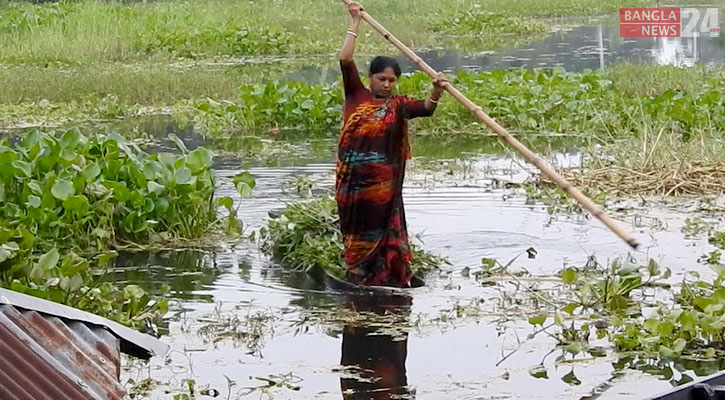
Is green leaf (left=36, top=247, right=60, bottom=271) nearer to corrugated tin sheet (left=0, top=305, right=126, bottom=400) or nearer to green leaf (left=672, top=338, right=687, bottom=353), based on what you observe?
corrugated tin sheet (left=0, top=305, right=126, bottom=400)

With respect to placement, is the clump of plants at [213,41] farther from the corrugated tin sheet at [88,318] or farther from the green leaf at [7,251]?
the corrugated tin sheet at [88,318]

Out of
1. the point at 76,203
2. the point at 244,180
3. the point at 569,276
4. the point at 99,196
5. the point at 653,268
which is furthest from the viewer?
the point at 244,180

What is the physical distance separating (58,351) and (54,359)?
0.47 feet

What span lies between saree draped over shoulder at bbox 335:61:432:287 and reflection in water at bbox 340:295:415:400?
0.86 ft

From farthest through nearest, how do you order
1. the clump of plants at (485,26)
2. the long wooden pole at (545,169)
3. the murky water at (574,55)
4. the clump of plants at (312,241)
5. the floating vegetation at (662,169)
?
the clump of plants at (485,26), the murky water at (574,55), the floating vegetation at (662,169), the clump of plants at (312,241), the long wooden pole at (545,169)

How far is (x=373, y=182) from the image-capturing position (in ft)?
23.1

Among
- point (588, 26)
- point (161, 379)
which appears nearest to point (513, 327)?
point (161, 379)

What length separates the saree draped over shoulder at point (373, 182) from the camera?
686 centimetres

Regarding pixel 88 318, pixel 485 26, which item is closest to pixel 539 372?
pixel 88 318

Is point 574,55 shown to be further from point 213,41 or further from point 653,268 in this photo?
point 653,268

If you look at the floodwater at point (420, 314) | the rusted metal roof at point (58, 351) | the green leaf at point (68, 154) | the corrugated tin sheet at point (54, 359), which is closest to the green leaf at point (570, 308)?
the floodwater at point (420, 314)

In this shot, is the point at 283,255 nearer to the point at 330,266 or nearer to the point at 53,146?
the point at 330,266

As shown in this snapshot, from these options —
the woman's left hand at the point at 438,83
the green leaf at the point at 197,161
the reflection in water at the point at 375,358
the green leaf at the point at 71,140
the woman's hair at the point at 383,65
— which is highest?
the woman's hair at the point at 383,65

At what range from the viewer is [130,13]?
85.1 feet
